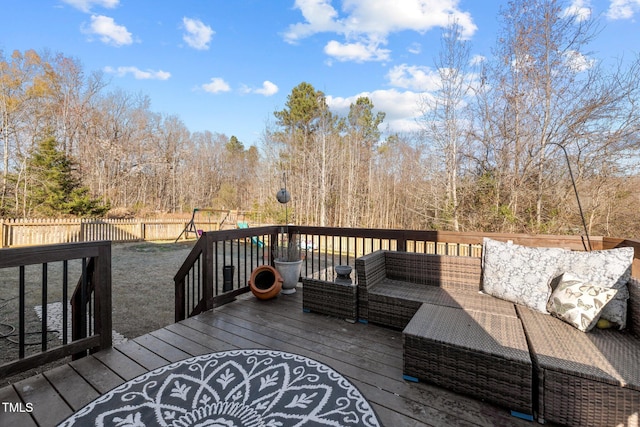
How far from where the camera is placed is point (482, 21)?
6660 mm

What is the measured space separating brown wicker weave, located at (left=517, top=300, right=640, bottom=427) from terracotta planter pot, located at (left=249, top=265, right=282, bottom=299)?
8.25 feet

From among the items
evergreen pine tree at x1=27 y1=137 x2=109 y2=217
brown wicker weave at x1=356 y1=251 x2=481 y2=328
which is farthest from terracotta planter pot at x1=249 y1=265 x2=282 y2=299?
evergreen pine tree at x1=27 y1=137 x2=109 y2=217

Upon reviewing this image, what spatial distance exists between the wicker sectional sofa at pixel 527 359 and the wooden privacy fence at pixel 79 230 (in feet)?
39.7

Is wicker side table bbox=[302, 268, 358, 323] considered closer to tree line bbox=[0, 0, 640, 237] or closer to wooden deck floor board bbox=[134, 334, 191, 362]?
wooden deck floor board bbox=[134, 334, 191, 362]

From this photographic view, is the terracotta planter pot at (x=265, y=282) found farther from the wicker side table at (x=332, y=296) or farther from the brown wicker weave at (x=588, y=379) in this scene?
the brown wicker weave at (x=588, y=379)

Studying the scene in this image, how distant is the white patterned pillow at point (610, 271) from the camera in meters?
1.76

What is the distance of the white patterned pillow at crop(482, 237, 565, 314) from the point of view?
2152mm

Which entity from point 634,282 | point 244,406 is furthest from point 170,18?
point 634,282

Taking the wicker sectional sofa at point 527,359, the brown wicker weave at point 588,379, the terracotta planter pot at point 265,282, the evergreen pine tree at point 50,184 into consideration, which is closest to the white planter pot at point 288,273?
the terracotta planter pot at point 265,282

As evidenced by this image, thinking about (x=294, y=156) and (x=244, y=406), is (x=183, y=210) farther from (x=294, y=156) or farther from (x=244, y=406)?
(x=244, y=406)

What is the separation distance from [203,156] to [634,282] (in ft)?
75.9

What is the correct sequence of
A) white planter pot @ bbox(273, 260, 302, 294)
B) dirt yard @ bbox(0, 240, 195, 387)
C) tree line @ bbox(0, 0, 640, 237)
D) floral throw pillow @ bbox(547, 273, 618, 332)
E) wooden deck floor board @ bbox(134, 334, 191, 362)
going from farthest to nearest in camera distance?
1. tree line @ bbox(0, 0, 640, 237)
2. white planter pot @ bbox(273, 260, 302, 294)
3. dirt yard @ bbox(0, 240, 195, 387)
4. wooden deck floor board @ bbox(134, 334, 191, 362)
5. floral throw pillow @ bbox(547, 273, 618, 332)

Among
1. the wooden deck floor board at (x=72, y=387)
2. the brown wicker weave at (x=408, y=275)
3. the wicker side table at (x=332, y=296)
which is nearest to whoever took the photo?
the wooden deck floor board at (x=72, y=387)

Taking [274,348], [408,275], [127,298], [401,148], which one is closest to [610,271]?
[408,275]
